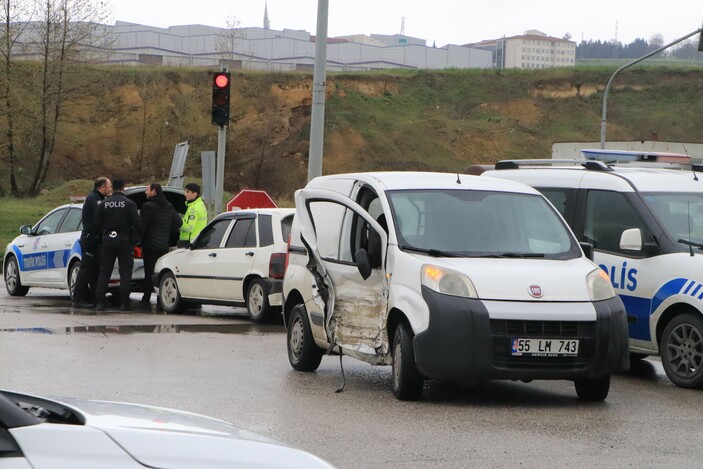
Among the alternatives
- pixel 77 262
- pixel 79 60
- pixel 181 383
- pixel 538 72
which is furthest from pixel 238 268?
pixel 538 72

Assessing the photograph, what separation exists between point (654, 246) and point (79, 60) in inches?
2039

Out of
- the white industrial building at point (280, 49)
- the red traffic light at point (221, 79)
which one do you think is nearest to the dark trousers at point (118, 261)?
the red traffic light at point (221, 79)

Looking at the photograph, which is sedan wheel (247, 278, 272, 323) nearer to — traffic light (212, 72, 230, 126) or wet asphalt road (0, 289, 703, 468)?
wet asphalt road (0, 289, 703, 468)

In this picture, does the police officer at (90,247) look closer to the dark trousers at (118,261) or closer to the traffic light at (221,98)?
the dark trousers at (118,261)

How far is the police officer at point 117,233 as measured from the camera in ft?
54.2

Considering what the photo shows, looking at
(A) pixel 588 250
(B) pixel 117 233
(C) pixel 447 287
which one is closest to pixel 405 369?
(C) pixel 447 287

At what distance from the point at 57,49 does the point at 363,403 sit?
2007 inches

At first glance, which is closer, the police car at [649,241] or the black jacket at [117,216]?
the police car at [649,241]

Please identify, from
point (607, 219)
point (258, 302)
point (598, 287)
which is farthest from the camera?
point (258, 302)

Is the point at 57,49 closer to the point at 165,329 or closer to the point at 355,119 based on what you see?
the point at 355,119

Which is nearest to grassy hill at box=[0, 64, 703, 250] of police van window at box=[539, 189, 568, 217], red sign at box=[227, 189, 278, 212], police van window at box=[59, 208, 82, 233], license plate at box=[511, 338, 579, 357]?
red sign at box=[227, 189, 278, 212]

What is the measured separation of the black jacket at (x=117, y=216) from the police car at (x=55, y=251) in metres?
1.47

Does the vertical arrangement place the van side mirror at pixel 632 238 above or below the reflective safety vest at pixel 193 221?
above

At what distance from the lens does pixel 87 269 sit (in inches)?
680
